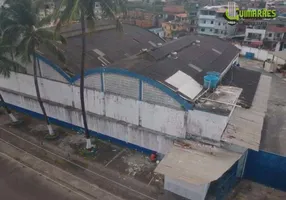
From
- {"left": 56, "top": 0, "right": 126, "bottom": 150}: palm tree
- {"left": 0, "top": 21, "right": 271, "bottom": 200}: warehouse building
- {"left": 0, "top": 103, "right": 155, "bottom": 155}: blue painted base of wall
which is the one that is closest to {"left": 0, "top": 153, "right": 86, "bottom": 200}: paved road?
{"left": 0, "top": 103, "right": 155, "bottom": 155}: blue painted base of wall

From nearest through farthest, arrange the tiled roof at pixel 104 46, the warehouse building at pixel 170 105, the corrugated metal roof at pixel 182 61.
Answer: the warehouse building at pixel 170 105, the corrugated metal roof at pixel 182 61, the tiled roof at pixel 104 46

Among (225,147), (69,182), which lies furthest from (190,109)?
(69,182)

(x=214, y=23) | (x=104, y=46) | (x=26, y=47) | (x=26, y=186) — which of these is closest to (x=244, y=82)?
(x=104, y=46)

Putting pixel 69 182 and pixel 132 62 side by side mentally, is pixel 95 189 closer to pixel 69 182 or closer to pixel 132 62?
pixel 69 182

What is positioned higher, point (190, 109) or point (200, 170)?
point (190, 109)

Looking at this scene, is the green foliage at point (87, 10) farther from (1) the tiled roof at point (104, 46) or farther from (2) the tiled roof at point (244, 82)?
(2) the tiled roof at point (244, 82)

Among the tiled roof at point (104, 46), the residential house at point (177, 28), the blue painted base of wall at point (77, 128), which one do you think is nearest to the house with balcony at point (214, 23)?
the residential house at point (177, 28)
